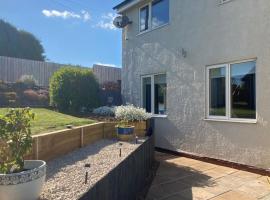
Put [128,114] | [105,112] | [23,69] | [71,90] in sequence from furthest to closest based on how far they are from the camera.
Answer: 1. [23,69]
2. [71,90]
3. [105,112]
4. [128,114]

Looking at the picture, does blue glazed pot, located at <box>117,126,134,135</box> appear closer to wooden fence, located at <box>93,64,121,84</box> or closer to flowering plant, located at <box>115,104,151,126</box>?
flowering plant, located at <box>115,104,151,126</box>

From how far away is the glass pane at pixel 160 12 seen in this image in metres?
10.6

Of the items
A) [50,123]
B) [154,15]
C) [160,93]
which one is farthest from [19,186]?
[154,15]

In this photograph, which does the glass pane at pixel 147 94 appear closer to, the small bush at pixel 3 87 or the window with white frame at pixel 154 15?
the window with white frame at pixel 154 15

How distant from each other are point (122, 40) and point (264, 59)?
754 centimetres

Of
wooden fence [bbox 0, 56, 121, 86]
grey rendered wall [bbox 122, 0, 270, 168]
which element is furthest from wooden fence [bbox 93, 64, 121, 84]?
grey rendered wall [bbox 122, 0, 270, 168]

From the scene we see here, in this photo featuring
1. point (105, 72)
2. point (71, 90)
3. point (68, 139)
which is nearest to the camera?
point (68, 139)

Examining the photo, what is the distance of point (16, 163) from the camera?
→ 3320mm

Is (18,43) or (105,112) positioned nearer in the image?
(105,112)

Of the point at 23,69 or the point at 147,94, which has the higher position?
the point at 23,69

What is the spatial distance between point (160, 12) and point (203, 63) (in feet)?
11.1

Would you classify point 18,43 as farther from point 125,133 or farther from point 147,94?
point 125,133

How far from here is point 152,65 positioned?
1105cm

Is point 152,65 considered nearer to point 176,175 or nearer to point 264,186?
point 176,175
